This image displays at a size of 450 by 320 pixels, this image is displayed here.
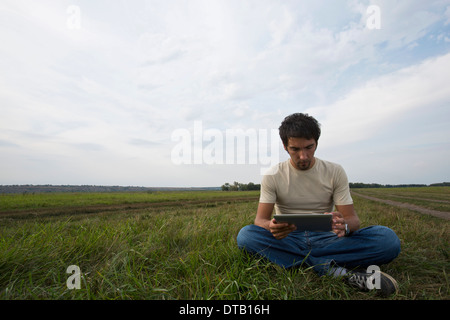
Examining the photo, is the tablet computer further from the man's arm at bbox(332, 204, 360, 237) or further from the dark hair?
the dark hair

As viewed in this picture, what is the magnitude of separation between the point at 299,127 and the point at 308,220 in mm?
1151

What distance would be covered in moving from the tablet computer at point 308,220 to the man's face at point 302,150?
86cm

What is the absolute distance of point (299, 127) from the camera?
110 inches

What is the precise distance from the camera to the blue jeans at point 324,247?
2.51 meters

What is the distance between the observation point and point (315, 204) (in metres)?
2.90

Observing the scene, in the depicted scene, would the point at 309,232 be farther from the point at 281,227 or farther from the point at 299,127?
the point at 299,127

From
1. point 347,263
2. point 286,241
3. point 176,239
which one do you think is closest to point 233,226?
point 176,239

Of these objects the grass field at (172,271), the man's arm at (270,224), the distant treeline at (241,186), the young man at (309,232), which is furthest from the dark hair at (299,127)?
the distant treeline at (241,186)

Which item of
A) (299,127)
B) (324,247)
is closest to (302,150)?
(299,127)

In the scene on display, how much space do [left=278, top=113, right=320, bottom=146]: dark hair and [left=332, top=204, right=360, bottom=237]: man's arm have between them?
2.93 feet

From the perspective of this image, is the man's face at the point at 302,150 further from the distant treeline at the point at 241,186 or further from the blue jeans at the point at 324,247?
the distant treeline at the point at 241,186

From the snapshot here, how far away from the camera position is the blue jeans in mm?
2514

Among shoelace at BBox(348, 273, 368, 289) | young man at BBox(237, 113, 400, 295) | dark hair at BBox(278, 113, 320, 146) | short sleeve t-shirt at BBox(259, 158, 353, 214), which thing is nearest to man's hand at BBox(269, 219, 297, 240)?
young man at BBox(237, 113, 400, 295)
